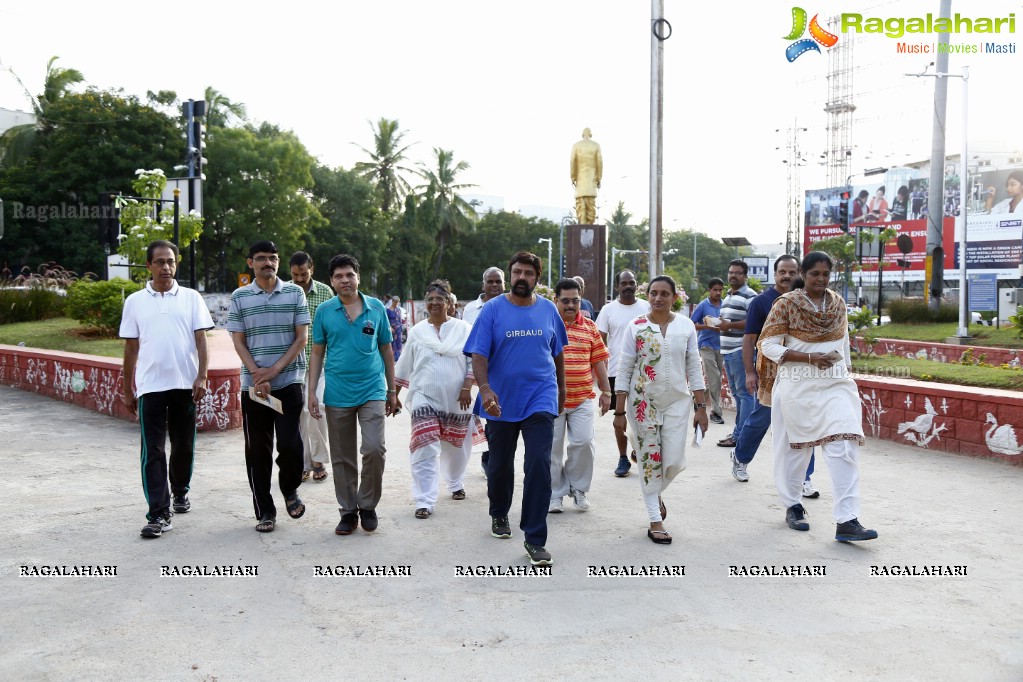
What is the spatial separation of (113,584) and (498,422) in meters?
2.16

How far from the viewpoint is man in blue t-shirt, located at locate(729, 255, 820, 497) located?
22.6 feet

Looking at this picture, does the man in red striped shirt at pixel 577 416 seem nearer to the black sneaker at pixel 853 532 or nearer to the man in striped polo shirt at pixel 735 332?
the black sneaker at pixel 853 532

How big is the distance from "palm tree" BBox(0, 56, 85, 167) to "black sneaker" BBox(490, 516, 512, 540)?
38.5 metres

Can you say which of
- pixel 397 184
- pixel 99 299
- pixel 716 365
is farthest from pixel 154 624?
pixel 397 184

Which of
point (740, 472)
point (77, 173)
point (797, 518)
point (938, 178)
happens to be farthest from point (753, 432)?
point (77, 173)

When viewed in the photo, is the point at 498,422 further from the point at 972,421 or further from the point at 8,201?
the point at 8,201

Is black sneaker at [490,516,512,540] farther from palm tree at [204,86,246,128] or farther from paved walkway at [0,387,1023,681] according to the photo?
palm tree at [204,86,246,128]

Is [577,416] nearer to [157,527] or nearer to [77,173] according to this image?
[157,527]

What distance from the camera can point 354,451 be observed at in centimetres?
580

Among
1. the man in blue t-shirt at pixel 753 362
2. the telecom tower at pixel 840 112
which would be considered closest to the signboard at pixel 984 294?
the man in blue t-shirt at pixel 753 362

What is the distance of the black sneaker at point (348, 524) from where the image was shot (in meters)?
5.68

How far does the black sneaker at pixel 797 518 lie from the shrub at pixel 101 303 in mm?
12480

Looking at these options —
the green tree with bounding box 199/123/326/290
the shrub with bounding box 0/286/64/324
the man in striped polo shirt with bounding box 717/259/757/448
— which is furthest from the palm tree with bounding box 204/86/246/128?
the man in striped polo shirt with bounding box 717/259/757/448

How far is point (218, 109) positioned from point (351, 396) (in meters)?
43.3
